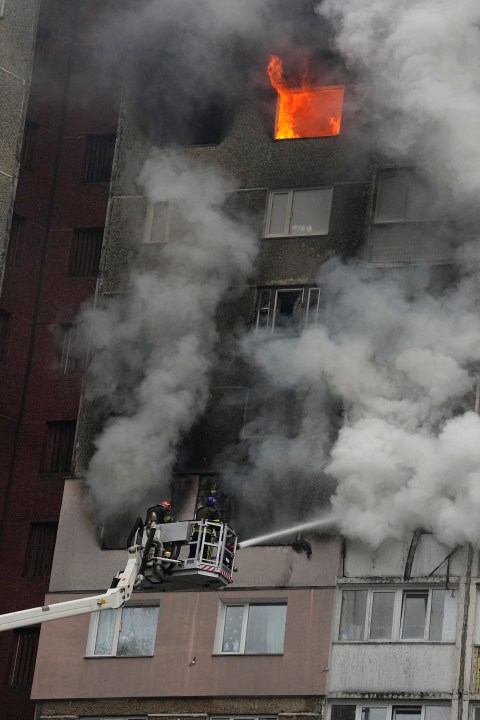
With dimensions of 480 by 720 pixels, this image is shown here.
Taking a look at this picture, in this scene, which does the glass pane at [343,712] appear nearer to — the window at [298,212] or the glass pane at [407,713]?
the glass pane at [407,713]

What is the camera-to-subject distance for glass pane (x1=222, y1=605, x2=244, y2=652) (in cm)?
4213

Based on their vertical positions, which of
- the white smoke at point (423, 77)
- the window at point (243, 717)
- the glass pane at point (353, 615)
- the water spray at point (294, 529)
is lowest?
the window at point (243, 717)

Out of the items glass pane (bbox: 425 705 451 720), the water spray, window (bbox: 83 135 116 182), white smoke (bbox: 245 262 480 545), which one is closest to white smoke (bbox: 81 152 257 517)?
white smoke (bbox: 245 262 480 545)

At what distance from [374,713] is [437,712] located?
1.49 meters

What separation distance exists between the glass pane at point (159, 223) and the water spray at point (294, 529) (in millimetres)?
9027

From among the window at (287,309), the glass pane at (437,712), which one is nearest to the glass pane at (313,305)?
the window at (287,309)

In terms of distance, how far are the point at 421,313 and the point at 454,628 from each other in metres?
7.69

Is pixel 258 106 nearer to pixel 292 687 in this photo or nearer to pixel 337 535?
pixel 337 535

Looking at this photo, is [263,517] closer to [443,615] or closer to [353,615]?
[353,615]

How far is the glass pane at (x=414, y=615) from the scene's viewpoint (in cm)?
4081

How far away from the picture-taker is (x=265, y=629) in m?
42.1

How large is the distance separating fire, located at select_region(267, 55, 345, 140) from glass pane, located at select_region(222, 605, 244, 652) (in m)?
12.7

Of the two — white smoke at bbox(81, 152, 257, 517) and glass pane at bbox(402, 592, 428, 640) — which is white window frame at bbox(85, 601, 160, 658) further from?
glass pane at bbox(402, 592, 428, 640)

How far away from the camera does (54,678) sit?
4322 cm
